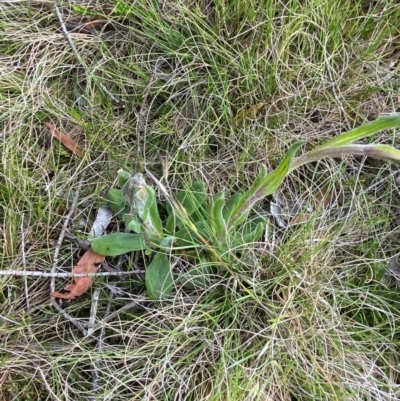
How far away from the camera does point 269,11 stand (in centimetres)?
144

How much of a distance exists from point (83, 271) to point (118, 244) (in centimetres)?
12

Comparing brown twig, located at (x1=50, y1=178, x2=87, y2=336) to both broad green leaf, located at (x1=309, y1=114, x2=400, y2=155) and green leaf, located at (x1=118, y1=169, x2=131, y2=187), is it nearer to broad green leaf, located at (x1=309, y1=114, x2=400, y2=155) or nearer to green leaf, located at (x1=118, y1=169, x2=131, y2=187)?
green leaf, located at (x1=118, y1=169, x2=131, y2=187)

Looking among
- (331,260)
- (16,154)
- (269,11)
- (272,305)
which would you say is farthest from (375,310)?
(16,154)

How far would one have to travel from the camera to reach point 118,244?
4.25ft

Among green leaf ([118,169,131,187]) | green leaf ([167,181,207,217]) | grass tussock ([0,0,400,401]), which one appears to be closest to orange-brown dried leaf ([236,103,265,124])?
grass tussock ([0,0,400,401])

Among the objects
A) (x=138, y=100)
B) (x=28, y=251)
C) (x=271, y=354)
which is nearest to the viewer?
(x=271, y=354)

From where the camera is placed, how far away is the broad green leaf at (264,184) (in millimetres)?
1024

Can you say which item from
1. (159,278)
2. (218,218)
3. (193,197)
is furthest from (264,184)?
(159,278)

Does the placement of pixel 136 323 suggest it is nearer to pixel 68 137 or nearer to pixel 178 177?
pixel 178 177

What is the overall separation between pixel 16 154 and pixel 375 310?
97 cm

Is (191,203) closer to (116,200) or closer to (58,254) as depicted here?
(116,200)

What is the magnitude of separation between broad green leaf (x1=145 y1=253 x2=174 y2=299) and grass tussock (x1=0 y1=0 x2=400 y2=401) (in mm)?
32

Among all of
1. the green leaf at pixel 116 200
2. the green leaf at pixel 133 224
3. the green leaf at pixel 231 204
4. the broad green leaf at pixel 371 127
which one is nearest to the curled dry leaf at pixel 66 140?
the green leaf at pixel 116 200

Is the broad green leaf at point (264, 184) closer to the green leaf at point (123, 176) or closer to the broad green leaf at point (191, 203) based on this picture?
the broad green leaf at point (191, 203)
